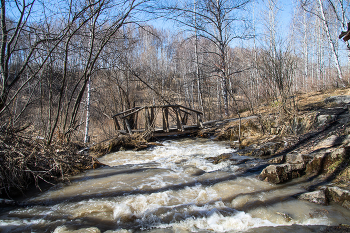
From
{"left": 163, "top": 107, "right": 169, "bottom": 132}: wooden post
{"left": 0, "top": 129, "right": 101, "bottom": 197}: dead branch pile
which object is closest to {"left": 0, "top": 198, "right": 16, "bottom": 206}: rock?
{"left": 0, "top": 129, "right": 101, "bottom": 197}: dead branch pile

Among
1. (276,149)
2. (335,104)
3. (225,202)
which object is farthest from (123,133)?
(335,104)

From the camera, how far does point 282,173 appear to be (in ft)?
13.0

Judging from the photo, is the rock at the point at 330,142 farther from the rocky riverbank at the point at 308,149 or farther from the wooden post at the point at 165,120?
the wooden post at the point at 165,120

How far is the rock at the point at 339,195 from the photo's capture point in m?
2.90

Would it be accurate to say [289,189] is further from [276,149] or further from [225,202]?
[276,149]

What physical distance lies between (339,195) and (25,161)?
5.14 metres

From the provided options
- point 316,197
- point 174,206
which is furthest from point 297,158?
point 174,206

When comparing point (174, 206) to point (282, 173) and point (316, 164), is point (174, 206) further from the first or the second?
point (316, 164)

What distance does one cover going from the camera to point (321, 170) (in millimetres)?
3947

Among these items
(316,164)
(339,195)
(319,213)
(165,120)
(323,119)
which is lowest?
(319,213)

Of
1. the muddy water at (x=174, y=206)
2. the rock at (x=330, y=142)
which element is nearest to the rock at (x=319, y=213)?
the muddy water at (x=174, y=206)

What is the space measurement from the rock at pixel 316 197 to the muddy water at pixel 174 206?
4.3 inches

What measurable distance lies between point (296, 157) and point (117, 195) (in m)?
3.68

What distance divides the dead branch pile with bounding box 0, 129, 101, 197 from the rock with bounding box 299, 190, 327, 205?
428 centimetres
